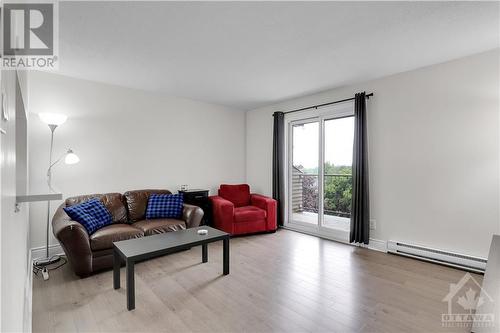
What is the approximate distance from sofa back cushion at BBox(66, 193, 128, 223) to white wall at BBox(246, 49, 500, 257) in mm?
3783

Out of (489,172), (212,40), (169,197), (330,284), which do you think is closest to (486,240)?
(489,172)

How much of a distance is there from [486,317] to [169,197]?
3733mm

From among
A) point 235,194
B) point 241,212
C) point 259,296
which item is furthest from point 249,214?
point 259,296

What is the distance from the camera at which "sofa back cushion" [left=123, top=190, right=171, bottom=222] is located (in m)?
3.59

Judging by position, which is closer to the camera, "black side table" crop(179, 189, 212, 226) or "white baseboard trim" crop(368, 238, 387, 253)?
"white baseboard trim" crop(368, 238, 387, 253)

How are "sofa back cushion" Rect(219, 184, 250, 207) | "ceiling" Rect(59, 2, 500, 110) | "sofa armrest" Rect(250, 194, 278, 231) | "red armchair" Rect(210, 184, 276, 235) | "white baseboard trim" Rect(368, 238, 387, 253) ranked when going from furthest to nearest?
1. "sofa back cushion" Rect(219, 184, 250, 207)
2. "sofa armrest" Rect(250, 194, 278, 231)
3. "red armchair" Rect(210, 184, 276, 235)
4. "white baseboard trim" Rect(368, 238, 387, 253)
5. "ceiling" Rect(59, 2, 500, 110)

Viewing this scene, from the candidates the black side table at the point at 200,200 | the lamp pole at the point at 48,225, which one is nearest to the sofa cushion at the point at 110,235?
the lamp pole at the point at 48,225

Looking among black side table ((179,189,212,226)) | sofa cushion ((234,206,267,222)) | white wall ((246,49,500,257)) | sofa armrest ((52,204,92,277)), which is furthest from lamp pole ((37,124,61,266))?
white wall ((246,49,500,257))

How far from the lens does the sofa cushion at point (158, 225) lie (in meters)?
3.13

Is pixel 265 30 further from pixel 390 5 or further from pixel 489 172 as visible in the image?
pixel 489 172

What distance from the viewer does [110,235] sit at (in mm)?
2820

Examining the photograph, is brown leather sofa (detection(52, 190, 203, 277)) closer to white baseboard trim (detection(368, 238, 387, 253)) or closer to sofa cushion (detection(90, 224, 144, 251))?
sofa cushion (detection(90, 224, 144, 251))

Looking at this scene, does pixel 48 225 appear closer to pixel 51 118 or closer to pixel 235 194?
pixel 51 118

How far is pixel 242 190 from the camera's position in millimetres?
4895
